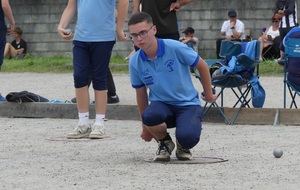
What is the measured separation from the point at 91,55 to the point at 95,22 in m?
0.36

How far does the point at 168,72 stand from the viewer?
8781 mm

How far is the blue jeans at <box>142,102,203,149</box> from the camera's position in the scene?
28.5 ft

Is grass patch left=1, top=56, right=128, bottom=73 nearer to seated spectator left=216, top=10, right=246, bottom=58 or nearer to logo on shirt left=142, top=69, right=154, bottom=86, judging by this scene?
seated spectator left=216, top=10, right=246, bottom=58

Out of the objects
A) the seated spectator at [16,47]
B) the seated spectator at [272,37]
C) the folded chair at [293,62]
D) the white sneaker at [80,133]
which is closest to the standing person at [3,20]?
the white sneaker at [80,133]

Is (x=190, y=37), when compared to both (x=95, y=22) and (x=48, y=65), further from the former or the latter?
(x=95, y=22)

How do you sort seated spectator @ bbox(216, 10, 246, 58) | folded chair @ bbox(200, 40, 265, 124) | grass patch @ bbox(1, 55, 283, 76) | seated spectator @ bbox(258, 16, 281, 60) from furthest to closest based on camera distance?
seated spectator @ bbox(216, 10, 246, 58) < seated spectator @ bbox(258, 16, 281, 60) < grass patch @ bbox(1, 55, 283, 76) < folded chair @ bbox(200, 40, 265, 124)

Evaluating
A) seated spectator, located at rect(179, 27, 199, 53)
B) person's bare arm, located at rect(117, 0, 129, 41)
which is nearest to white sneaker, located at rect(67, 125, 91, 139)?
person's bare arm, located at rect(117, 0, 129, 41)

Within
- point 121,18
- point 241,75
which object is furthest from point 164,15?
point 121,18

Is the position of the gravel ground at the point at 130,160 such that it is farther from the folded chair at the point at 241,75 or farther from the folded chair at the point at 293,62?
the folded chair at the point at 293,62

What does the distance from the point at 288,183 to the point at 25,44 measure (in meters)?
20.0

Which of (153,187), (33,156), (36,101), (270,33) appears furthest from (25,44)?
(153,187)

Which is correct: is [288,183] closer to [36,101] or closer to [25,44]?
[36,101]

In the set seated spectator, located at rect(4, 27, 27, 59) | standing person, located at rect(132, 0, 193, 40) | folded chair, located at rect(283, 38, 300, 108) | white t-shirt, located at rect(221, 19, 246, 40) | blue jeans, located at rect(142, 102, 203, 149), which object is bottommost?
seated spectator, located at rect(4, 27, 27, 59)

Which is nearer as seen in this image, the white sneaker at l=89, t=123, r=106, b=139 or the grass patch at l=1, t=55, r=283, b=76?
the white sneaker at l=89, t=123, r=106, b=139
